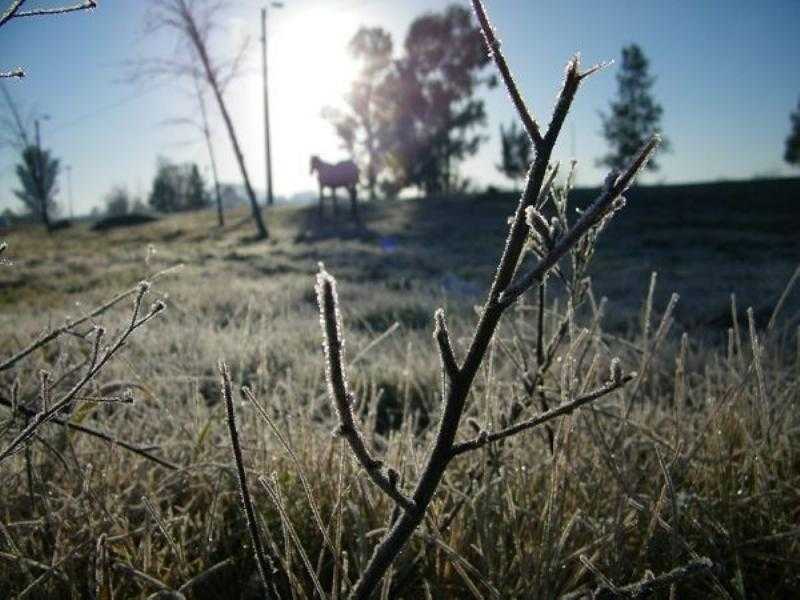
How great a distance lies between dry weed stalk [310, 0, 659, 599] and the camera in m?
0.47

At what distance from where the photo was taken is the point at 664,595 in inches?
47.3

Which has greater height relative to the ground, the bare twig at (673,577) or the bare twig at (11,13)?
the bare twig at (11,13)

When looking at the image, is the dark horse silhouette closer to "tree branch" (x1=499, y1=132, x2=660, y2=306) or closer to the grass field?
the grass field

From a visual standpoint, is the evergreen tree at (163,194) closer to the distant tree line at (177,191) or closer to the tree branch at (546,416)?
the distant tree line at (177,191)

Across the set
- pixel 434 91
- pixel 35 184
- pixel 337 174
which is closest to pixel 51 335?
pixel 337 174

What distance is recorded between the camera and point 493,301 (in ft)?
1.85

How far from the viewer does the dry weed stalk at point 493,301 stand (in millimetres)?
468

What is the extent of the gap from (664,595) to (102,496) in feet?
4.40

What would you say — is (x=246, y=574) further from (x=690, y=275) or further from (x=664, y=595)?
(x=690, y=275)

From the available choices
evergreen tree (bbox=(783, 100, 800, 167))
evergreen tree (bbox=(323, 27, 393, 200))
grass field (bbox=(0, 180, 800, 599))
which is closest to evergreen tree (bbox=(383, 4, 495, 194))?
evergreen tree (bbox=(323, 27, 393, 200))

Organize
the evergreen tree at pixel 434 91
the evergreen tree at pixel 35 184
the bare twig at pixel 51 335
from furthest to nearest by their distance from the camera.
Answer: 1. the evergreen tree at pixel 35 184
2. the evergreen tree at pixel 434 91
3. the bare twig at pixel 51 335

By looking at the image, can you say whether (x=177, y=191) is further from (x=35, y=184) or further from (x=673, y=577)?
(x=673, y=577)

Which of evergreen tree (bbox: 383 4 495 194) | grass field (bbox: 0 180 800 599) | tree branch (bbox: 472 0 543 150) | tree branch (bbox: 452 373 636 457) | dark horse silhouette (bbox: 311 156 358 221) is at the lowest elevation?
grass field (bbox: 0 180 800 599)

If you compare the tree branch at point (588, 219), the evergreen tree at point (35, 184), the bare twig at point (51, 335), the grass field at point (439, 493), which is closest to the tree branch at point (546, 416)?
the tree branch at point (588, 219)
